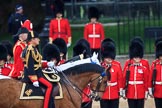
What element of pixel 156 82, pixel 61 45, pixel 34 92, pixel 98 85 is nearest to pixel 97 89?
pixel 98 85

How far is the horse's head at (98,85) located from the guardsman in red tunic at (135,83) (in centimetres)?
151

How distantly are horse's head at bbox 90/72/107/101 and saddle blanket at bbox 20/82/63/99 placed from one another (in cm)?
48

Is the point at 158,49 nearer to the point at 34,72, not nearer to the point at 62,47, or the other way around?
the point at 62,47

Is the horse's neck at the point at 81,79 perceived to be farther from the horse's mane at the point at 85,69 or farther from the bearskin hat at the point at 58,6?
the bearskin hat at the point at 58,6

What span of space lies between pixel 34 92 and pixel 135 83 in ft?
7.98

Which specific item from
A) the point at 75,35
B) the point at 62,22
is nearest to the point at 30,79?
the point at 62,22

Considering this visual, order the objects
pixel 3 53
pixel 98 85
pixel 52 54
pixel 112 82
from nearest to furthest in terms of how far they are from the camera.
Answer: pixel 98 85, pixel 52 54, pixel 112 82, pixel 3 53

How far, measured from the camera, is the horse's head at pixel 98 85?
1263 cm

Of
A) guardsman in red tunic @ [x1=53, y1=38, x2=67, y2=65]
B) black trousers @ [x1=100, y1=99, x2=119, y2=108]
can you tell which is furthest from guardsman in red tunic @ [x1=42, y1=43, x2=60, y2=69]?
black trousers @ [x1=100, y1=99, x2=119, y2=108]

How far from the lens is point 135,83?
14.2 metres

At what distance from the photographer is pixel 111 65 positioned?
14.1m

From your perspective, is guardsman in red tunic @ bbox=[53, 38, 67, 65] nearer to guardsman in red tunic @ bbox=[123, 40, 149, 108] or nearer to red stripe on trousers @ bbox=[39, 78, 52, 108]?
guardsman in red tunic @ bbox=[123, 40, 149, 108]

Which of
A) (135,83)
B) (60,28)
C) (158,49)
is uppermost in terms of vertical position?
(60,28)

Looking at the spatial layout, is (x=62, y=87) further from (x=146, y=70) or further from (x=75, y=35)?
(x=75, y=35)
